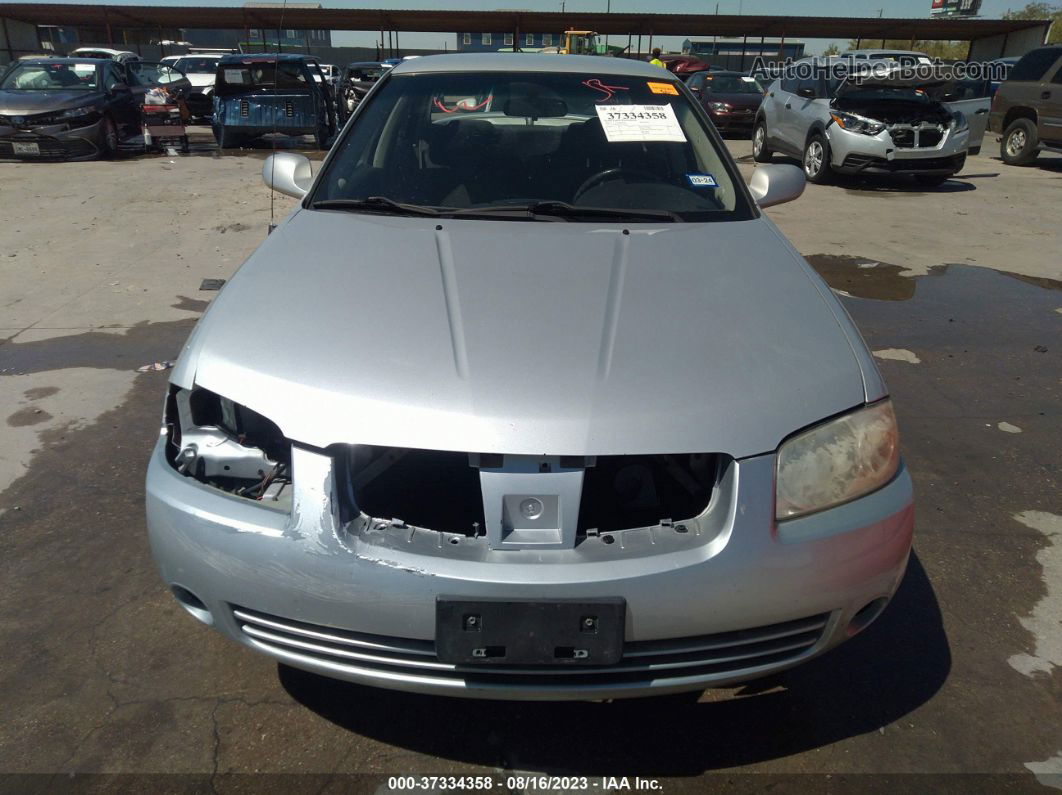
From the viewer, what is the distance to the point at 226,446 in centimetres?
196

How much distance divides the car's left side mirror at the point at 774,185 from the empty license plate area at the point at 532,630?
231cm

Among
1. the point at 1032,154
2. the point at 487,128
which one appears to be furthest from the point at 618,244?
the point at 1032,154

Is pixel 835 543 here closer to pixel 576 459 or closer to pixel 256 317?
pixel 576 459

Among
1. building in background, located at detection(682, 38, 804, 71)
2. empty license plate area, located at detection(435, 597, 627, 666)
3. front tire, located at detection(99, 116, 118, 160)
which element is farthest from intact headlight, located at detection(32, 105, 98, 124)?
building in background, located at detection(682, 38, 804, 71)

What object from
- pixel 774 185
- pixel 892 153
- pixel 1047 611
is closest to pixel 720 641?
pixel 1047 611

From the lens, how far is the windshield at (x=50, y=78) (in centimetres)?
1205

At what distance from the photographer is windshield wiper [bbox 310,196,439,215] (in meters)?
2.76

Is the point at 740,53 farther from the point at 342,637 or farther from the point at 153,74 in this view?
the point at 342,637

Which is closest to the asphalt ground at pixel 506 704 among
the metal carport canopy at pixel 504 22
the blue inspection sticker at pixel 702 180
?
the blue inspection sticker at pixel 702 180

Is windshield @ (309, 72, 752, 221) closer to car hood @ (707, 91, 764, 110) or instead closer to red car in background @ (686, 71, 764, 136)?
red car in background @ (686, 71, 764, 136)

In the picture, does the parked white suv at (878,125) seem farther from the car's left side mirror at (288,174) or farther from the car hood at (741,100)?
the car's left side mirror at (288,174)

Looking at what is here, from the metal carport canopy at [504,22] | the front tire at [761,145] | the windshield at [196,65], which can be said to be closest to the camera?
the front tire at [761,145]

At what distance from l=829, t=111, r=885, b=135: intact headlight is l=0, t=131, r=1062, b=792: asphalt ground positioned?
6350mm

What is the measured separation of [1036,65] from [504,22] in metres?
24.4
